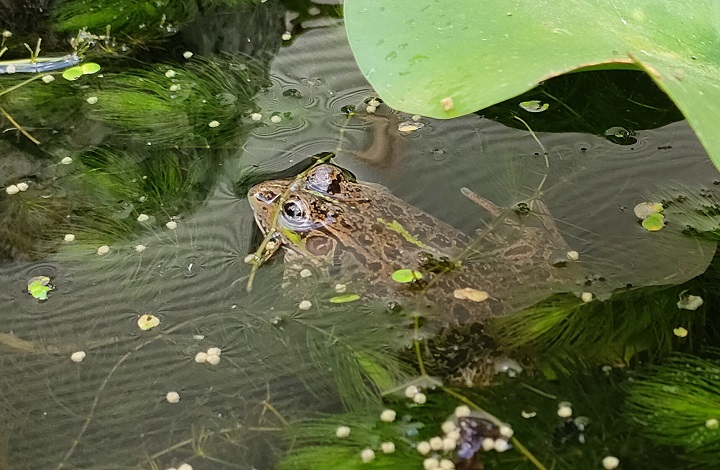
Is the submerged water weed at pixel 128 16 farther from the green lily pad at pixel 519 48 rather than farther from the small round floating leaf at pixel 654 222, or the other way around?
the small round floating leaf at pixel 654 222

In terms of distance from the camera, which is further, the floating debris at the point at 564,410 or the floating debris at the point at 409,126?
the floating debris at the point at 409,126

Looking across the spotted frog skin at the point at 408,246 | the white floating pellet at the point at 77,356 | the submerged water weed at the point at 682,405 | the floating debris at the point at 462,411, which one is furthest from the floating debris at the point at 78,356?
the submerged water weed at the point at 682,405

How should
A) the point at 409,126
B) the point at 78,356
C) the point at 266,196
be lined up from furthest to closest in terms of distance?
the point at 409,126
the point at 266,196
the point at 78,356

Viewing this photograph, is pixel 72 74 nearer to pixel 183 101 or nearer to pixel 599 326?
pixel 183 101

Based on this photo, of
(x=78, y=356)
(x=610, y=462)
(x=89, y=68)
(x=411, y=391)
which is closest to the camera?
(x=610, y=462)

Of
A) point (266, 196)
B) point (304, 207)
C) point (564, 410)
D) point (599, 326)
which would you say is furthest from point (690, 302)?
point (266, 196)

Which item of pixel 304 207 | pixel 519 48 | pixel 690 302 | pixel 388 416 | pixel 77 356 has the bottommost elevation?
pixel 77 356
